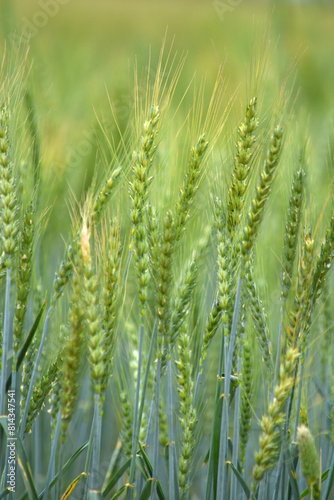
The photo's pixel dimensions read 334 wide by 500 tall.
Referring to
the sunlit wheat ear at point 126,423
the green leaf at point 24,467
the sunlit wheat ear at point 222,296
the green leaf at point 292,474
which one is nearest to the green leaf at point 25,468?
the green leaf at point 24,467

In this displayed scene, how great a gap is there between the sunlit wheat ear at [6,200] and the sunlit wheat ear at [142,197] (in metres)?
0.23

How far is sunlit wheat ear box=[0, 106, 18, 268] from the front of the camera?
0.89m

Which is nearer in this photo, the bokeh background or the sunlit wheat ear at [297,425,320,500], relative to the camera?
the sunlit wheat ear at [297,425,320,500]

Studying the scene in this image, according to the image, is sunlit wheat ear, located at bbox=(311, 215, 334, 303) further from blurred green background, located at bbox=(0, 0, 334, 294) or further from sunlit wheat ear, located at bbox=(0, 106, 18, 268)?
sunlit wheat ear, located at bbox=(0, 106, 18, 268)

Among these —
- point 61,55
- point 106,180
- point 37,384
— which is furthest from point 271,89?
point 61,55

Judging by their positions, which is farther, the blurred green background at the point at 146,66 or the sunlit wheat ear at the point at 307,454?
the blurred green background at the point at 146,66

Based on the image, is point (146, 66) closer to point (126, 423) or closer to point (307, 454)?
point (126, 423)

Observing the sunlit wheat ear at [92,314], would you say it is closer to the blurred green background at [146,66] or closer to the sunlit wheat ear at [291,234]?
the blurred green background at [146,66]

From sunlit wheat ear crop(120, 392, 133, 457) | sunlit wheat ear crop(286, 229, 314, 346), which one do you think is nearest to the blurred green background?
sunlit wheat ear crop(286, 229, 314, 346)

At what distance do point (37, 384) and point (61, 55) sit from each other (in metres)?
2.96

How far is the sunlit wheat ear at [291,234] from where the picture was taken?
950mm

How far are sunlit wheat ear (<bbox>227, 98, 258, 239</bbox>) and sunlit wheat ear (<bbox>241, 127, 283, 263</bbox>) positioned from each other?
0.02 meters

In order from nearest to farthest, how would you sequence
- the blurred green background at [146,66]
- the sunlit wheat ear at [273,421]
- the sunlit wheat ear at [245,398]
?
the sunlit wheat ear at [273,421] → the sunlit wheat ear at [245,398] → the blurred green background at [146,66]

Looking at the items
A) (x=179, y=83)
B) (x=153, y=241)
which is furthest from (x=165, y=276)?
(x=179, y=83)
